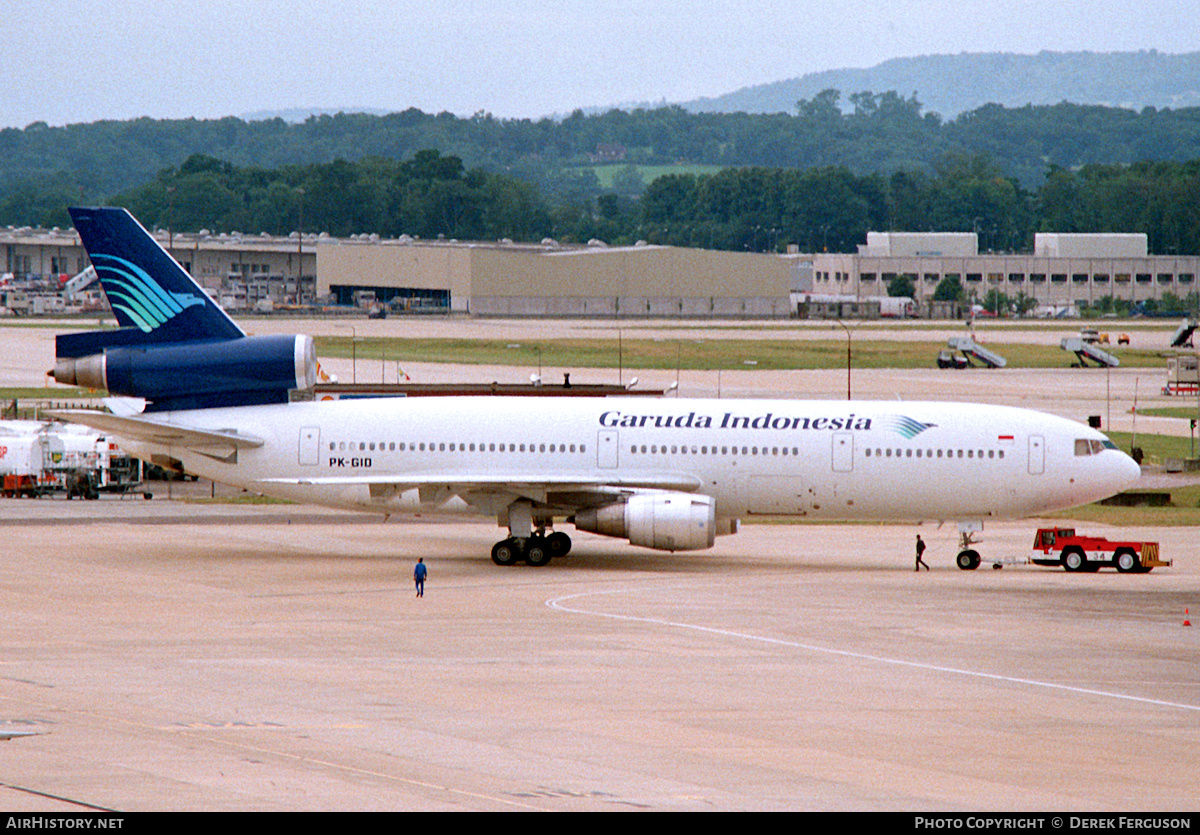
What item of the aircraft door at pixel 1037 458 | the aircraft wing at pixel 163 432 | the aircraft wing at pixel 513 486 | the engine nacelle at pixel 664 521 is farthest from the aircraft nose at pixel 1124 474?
the aircraft wing at pixel 163 432

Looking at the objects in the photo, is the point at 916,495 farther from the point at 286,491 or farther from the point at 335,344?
the point at 335,344

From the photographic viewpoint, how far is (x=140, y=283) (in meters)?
41.4

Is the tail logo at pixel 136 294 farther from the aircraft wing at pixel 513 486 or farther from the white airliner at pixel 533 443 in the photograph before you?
the aircraft wing at pixel 513 486

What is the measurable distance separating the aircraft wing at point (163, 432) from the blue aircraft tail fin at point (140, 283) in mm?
2627

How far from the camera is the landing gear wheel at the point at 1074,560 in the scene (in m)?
40.2

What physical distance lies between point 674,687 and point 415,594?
11.5 m

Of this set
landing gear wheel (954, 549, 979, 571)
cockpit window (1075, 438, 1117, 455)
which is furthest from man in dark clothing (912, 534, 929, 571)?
cockpit window (1075, 438, 1117, 455)

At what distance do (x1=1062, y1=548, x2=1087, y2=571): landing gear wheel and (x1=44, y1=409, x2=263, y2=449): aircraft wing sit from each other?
858 inches

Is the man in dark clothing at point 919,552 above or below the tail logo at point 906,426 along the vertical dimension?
below

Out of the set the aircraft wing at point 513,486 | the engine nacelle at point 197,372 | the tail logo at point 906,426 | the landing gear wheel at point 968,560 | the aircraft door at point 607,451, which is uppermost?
the engine nacelle at point 197,372

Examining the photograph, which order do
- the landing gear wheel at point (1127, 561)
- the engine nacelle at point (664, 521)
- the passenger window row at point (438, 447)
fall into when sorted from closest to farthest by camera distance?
the engine nacelle at point (664, 521) < the landing gear wheel at point (1127, 561) < the passenger window row at point (438, 447)

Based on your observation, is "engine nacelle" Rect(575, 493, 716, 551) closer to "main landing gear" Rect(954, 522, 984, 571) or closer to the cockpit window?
"main landing gear" Rect(954, 522, 984, 571)

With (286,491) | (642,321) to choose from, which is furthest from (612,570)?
(642,321)

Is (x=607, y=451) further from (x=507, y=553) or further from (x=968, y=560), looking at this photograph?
(x=968, y=560)
